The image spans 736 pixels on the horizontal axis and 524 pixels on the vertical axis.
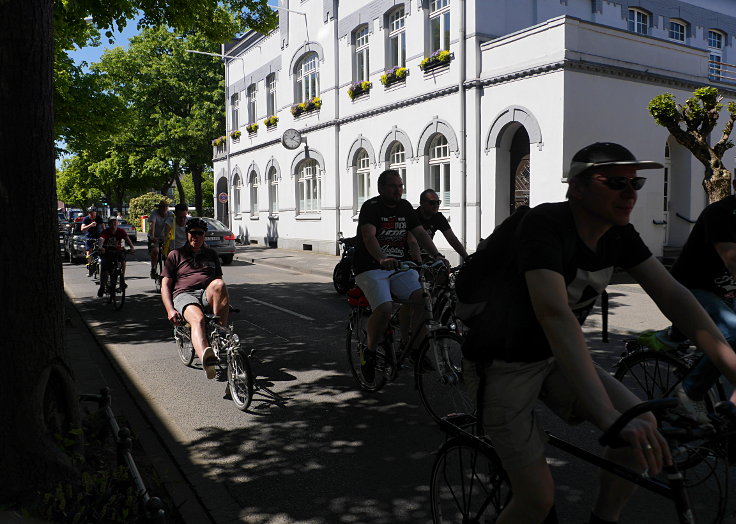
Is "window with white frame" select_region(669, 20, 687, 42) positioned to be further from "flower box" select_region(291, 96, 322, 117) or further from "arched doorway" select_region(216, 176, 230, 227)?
"arched doorway" select_region(216, 176, 230, 227)

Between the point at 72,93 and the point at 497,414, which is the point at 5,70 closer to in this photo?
the point at 497,414

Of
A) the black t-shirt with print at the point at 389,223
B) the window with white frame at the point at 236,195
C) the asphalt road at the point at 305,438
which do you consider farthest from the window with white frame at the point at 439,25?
the window with white frame at the point at 236,195

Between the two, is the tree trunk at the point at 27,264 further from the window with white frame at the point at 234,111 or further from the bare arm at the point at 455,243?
the window with white frame at the point at 234,111

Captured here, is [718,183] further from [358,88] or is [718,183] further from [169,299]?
[169,299]

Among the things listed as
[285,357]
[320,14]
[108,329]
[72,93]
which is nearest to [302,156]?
[320,14]

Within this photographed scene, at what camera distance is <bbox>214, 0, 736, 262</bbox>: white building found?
15273 millimetres

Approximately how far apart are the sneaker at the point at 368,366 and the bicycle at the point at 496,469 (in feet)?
9.14

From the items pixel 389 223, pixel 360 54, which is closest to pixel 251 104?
pixel 360 54

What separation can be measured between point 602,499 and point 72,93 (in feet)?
63.3

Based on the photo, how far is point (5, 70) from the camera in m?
3.20

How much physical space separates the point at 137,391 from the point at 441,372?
2972 millimetres

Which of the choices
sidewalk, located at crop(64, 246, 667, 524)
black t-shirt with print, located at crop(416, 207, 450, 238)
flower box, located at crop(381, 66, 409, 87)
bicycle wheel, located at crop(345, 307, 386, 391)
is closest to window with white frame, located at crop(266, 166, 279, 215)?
flower box, located at crop(381, 66, 409, 87)

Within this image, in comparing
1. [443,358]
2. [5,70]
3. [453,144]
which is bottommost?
[443,358]

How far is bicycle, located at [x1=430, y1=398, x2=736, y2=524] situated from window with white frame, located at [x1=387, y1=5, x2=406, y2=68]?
59.8 feet
